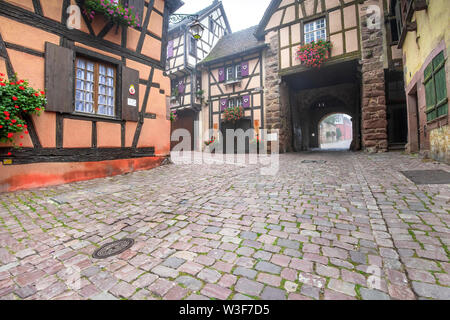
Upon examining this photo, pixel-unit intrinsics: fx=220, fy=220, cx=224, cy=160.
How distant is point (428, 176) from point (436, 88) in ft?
8.84

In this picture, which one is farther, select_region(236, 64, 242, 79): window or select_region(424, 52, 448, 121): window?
select_region(236, 64, 242, 79): window

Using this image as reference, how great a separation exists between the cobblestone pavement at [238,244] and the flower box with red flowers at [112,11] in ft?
14.4

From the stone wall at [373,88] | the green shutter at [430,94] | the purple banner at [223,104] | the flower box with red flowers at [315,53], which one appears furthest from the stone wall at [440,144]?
the purple banner at [223,104]

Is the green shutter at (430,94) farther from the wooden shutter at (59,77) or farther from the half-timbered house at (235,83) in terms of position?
the wooden shutter at (59,77)

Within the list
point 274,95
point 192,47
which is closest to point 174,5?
point 274,95

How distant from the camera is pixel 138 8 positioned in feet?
20.8

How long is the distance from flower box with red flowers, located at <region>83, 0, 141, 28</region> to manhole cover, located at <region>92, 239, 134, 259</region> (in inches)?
219

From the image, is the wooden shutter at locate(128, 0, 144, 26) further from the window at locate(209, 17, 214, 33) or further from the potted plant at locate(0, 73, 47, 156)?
the window at locate(209, 17, 214, 33)

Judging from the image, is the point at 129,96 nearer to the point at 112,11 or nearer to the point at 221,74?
the point at 112,11

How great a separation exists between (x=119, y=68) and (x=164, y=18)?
275cm

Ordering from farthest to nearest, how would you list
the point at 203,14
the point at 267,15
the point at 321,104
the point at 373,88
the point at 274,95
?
the point at 321,104
the point at 203,14
the point at 274,95
the point at 267,15
the point at 373,88

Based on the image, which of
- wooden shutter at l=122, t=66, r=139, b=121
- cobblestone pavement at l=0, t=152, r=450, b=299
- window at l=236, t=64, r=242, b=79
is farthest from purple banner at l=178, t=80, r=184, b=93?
cobblestone pavement at l=0, t=152, r=450, b=299

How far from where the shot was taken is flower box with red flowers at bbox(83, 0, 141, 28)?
16.7 ft
